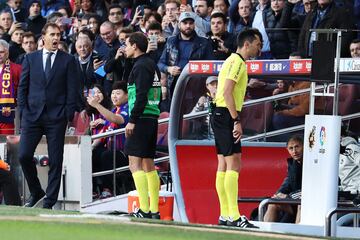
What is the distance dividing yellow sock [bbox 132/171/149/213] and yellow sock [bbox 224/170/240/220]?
130cm

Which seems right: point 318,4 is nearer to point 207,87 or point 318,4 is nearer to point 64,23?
point 207,87

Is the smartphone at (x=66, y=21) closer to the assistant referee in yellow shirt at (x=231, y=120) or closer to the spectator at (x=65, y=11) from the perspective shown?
the spectator at (x=65, y=11)

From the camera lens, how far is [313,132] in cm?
1385

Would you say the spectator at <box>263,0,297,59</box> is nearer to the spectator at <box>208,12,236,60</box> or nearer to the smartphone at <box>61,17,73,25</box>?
the spectator at <box>208,12,236,60</box>

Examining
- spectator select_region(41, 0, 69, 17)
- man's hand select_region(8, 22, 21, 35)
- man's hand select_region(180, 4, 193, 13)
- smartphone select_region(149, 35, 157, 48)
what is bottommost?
smartphone select_region(149, 35, 157, 48)

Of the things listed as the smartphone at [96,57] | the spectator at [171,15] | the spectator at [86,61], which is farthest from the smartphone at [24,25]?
the spectator at [171,15]

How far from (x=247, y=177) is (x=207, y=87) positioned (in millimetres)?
1304

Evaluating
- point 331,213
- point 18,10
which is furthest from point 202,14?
point 331,213

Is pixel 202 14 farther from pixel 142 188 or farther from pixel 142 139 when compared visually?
pixel 142 188

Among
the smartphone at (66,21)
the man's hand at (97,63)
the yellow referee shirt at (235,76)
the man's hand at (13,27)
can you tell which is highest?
the smartphone at (66,21)

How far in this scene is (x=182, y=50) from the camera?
765 inches

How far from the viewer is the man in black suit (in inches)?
634

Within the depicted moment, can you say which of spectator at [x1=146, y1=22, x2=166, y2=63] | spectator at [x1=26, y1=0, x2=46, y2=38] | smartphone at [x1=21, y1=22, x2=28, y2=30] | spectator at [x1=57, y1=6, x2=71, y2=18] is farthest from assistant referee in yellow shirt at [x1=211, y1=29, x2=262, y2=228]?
spectator at [x1=26, y1=0, x2=46, y2=38]

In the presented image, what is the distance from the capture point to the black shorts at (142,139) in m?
14.9
